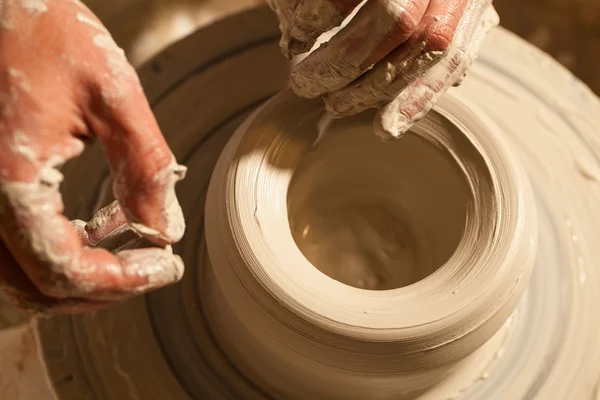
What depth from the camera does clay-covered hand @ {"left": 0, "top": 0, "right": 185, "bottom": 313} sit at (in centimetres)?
78

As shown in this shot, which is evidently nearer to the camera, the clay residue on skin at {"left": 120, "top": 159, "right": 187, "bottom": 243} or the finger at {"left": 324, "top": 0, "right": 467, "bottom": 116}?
the clay residue on skin at {"left": 120, "top": 159, "right": 187, "bottom": 243}

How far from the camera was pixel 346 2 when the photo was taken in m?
1.00

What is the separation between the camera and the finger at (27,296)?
33.9 inches

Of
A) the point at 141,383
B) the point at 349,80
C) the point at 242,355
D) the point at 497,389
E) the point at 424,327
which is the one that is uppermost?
the point at 349,80

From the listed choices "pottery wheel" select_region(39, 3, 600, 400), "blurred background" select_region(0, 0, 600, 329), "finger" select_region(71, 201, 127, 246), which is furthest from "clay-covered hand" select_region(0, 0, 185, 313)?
"blurred background" select_region(0, 0, 600, 329)

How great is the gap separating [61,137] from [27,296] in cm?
27

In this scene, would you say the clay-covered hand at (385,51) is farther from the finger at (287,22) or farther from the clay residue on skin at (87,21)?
the clay residue on skin at (87,21)

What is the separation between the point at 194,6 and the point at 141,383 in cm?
162

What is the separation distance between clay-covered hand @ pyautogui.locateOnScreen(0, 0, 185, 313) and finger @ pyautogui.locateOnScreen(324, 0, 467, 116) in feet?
1.37

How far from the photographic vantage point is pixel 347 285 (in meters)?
1.19

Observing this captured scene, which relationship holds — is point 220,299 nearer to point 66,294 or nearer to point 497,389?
point 66,294

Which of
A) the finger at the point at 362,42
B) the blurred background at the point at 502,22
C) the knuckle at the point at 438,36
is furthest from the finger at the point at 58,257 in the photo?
the blurred background at the point at 502,22

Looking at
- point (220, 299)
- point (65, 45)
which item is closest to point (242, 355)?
point (220, 299)

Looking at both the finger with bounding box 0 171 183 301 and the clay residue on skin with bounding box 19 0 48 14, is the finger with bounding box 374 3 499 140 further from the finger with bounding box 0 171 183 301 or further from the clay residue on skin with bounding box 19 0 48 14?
the clay residue on skin with bounding box 19 0 48 14
